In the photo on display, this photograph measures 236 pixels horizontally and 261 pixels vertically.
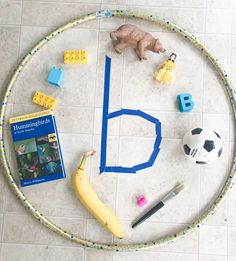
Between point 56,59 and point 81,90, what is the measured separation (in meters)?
0.18

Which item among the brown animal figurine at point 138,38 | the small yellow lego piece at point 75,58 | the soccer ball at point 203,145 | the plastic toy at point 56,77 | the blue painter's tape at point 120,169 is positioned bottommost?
the blue painter's tape at point 120,169

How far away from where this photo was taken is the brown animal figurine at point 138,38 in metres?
1.80

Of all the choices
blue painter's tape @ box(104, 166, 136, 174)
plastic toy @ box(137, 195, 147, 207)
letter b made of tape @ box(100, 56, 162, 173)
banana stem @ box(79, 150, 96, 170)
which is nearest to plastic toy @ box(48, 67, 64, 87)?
letter b made of tape @ box(100, 56, 162, 173)

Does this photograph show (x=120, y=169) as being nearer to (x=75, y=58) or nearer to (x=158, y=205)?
(x=158, y=205)

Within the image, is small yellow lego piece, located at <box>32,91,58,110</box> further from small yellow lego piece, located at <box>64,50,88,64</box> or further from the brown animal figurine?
the brown animal figurine

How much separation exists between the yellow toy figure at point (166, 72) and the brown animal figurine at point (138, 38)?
0.19 feet

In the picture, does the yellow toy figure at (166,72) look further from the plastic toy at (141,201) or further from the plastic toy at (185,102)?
the plastic toy at (141,201)

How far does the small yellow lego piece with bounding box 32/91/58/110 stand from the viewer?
6.13ft

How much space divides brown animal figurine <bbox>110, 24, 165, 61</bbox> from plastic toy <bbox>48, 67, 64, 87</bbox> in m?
0.28

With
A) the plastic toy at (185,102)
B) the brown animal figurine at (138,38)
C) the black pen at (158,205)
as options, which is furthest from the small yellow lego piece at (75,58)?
the black pen at (158,205)

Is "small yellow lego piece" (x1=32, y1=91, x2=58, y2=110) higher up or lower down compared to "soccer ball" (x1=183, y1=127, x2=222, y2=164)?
higher up

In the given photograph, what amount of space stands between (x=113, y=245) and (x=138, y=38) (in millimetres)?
892

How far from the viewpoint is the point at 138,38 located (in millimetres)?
1807

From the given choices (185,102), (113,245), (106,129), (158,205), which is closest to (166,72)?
(185,102)
